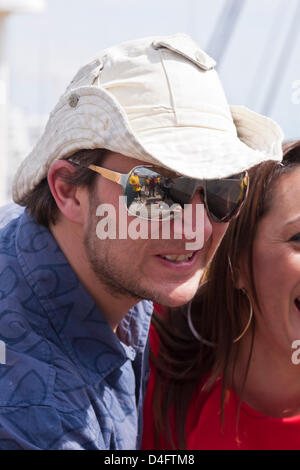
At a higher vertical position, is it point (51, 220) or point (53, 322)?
point (51, 220)

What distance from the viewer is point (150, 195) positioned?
1.87 meters

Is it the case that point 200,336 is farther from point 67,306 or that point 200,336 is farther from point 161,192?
point 161,192

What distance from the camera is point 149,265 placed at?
79.0 inches

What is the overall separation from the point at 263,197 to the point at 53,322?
809mm

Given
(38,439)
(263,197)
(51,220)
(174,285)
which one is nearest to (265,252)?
(263,197)

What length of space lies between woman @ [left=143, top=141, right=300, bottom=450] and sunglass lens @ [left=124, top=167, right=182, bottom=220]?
419mm

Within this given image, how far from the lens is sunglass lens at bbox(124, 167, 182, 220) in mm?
1845

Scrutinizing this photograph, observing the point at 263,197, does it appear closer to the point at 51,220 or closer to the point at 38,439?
the point at 51,220

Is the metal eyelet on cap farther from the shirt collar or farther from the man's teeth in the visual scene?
the man's teeth

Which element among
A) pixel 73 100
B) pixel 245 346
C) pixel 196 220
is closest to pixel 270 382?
pixel 245 346

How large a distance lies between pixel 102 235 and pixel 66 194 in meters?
0.17

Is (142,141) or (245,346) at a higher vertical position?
(142,141)

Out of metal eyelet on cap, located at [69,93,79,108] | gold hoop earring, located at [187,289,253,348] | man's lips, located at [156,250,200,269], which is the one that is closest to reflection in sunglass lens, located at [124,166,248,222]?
man's lips, located at [156,250,200,269]

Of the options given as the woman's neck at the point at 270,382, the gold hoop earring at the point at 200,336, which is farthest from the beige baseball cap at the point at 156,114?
the woman's neck at the point at 270,382
